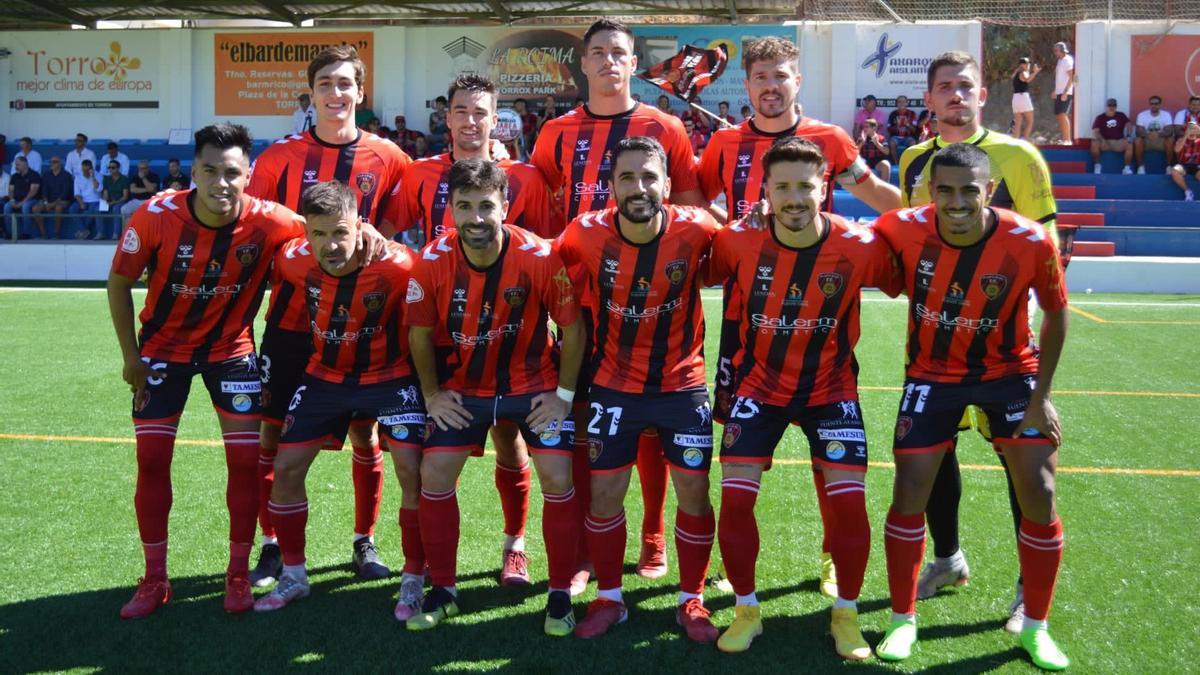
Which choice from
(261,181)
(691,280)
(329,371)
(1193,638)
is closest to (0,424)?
(261,181)

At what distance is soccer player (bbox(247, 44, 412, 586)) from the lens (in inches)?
179

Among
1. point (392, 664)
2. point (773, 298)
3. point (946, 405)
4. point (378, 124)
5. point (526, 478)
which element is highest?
point (378, 124)

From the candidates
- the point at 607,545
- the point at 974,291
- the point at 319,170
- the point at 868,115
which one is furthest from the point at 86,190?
the point at 974,291

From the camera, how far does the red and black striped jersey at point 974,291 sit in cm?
377

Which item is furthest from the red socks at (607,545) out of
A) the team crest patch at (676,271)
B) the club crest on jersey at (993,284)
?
the club crest on jersey at (993,284)

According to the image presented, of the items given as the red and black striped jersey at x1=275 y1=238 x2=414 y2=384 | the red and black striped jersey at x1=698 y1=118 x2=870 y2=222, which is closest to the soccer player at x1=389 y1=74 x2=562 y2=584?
the red and black striped jersey at x1=275 y1=238 x2=414 y2=384

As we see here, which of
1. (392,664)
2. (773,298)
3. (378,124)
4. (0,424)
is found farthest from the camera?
(378,124)

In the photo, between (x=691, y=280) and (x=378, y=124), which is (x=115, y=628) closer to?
(x=691, y=280)

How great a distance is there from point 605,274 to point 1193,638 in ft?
8.26

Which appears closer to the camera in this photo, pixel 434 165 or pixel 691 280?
pixel 691 280

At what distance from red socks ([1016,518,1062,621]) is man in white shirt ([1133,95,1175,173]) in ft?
59.4

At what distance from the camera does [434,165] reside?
4.84 meters

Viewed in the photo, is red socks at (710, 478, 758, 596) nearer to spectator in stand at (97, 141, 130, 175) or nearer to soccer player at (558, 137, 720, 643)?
soccer player at (558, 137, 720, 643)

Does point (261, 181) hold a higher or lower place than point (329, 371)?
higher
